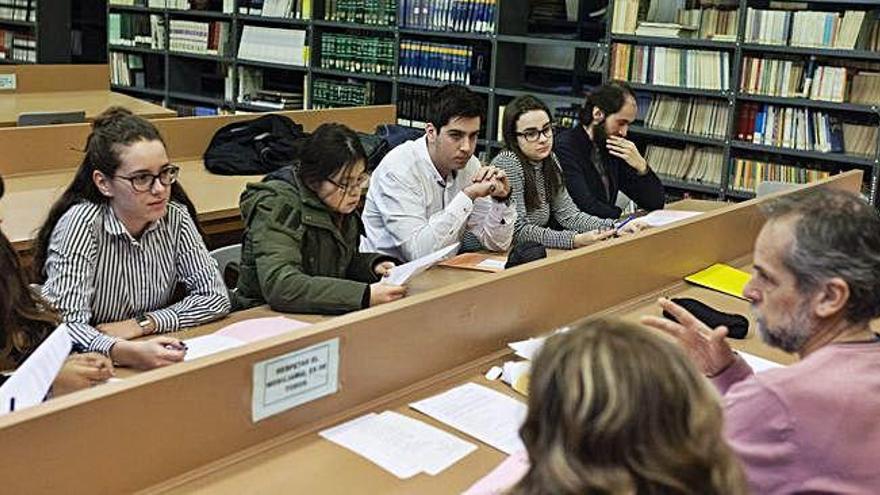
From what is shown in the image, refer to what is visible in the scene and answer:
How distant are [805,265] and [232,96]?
650 centimetres

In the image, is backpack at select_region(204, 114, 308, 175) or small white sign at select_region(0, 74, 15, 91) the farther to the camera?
small white sign at select_region(0, 74, 15, 91)

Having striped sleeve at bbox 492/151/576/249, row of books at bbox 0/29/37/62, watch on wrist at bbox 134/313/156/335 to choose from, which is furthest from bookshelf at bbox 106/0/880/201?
watch on wrist at bbox 134/313/156/335

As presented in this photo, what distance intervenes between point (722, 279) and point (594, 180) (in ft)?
3.94

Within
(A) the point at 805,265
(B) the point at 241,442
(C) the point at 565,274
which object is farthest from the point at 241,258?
(A) the point at 805,265

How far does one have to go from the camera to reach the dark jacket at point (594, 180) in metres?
4.01

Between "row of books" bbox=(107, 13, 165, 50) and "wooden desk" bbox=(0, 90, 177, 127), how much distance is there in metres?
1.44

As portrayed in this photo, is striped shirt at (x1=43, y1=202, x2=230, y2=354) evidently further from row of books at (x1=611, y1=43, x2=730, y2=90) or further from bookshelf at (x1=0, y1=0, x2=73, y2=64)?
bookshelf at (x1=0, y1=0, x2=73, y2=64)

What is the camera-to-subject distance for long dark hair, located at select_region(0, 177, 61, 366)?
2.11 metres

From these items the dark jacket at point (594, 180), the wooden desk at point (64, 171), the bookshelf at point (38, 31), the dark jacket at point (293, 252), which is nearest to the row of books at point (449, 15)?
the wooden desk at point (64, 171)

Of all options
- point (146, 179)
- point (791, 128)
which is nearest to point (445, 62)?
point (791, 128)

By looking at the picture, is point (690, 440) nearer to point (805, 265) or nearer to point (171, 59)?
point (805, 265)

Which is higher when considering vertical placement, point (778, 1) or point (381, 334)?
point (778, 1)

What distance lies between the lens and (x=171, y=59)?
785 cm

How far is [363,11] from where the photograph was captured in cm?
670
